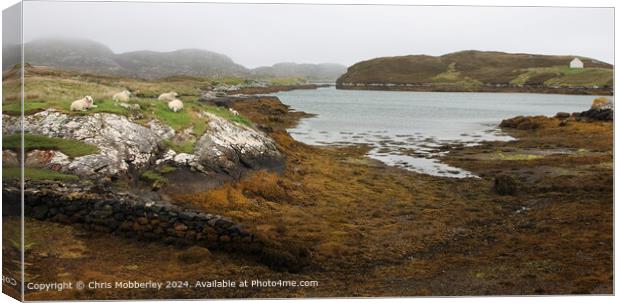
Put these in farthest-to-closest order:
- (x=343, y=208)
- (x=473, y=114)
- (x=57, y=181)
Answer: (x=473, y=114), (x=343, y=208), (x=57, y=181)

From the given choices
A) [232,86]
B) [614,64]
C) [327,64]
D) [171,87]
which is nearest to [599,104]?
[614,64]

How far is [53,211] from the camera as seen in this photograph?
12773 mm

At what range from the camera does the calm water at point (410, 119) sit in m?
14.6

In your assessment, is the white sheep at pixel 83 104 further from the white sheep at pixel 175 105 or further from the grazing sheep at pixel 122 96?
the white sheep at pixel 175 105

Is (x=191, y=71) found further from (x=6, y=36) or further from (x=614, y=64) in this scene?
(x=614, y=64)

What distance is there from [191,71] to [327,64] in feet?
9.70

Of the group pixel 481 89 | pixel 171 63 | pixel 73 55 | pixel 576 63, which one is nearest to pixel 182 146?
pixel 171 63

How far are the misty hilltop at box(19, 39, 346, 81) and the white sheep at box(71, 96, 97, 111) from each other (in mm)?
559

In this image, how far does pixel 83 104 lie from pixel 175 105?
1726 millimetres

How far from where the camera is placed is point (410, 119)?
14.8 meters

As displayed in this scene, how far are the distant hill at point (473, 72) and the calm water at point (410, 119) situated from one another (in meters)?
0.31

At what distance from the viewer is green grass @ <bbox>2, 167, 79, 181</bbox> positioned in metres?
12.6

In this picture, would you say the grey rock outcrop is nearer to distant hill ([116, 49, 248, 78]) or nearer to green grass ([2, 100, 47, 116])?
green grass ([2, 100, 47, 116])

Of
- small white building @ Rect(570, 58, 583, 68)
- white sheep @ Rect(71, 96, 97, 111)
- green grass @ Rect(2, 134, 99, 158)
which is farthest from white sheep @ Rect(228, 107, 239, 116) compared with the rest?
small white building @ Rect(570, 58, 583, 68)
